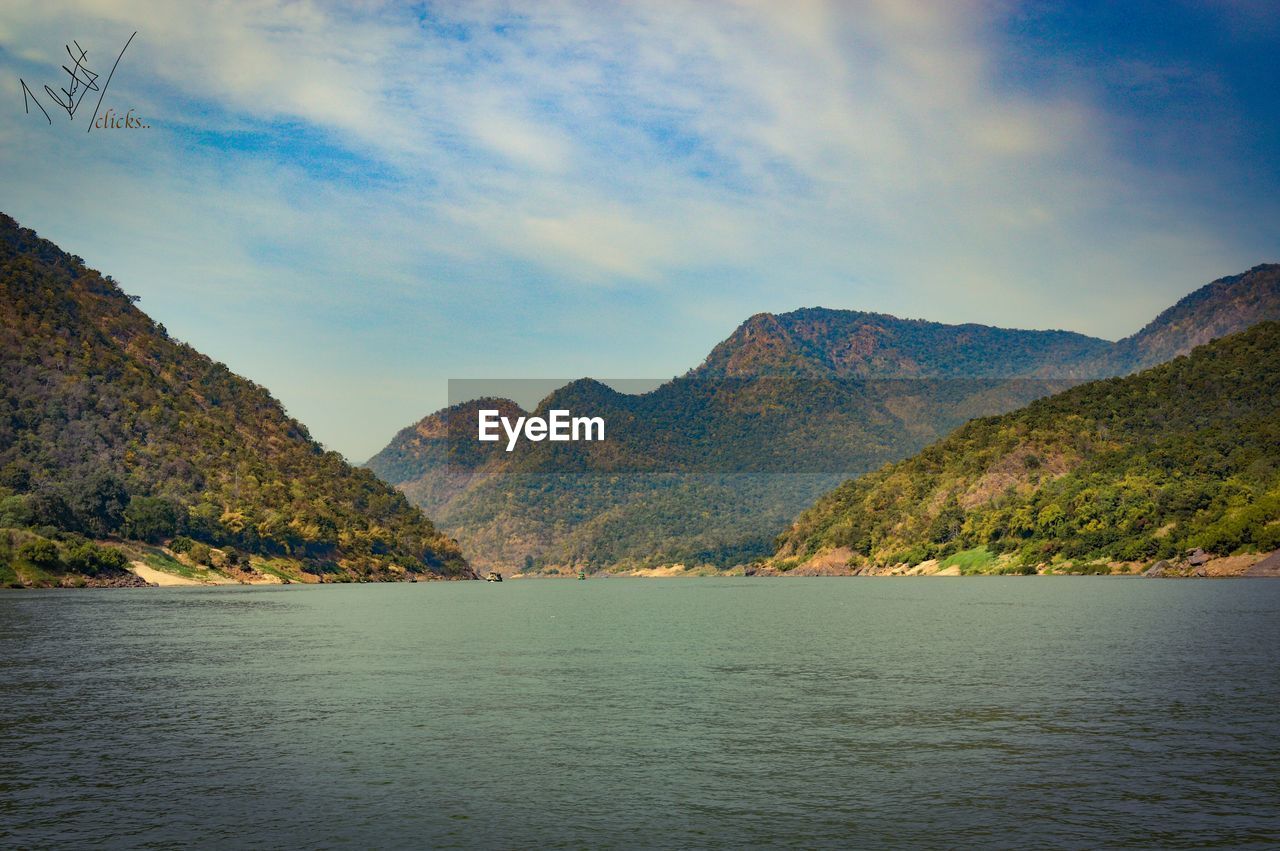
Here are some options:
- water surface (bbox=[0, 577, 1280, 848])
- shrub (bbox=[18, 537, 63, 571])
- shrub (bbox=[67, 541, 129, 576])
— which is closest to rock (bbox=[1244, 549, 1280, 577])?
water surface (bbox=[0, 577, 1280, 848])

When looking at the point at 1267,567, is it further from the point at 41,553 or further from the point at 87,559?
the point at 41,553

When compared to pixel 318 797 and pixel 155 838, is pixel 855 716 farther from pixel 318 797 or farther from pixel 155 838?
pixel 155 838

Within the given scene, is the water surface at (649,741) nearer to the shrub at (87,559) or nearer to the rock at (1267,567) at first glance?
the rock at (1267,567)

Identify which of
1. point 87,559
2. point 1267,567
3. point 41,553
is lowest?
point 1267,567

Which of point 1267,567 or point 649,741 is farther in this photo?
point 1267,567

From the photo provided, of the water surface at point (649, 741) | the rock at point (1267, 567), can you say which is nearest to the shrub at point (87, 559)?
the water surface at point (649, 741)

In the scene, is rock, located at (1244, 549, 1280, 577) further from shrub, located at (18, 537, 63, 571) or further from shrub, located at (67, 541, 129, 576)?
shrub, located at (18, 537, 63, 571)

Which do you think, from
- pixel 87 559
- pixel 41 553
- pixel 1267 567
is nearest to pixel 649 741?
pixel 1267 567

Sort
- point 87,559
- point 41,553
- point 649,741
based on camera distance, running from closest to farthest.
A: 1. point 649,741
2. point 41,553
3. point 87,559

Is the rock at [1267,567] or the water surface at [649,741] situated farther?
the rock at [1267,567]
